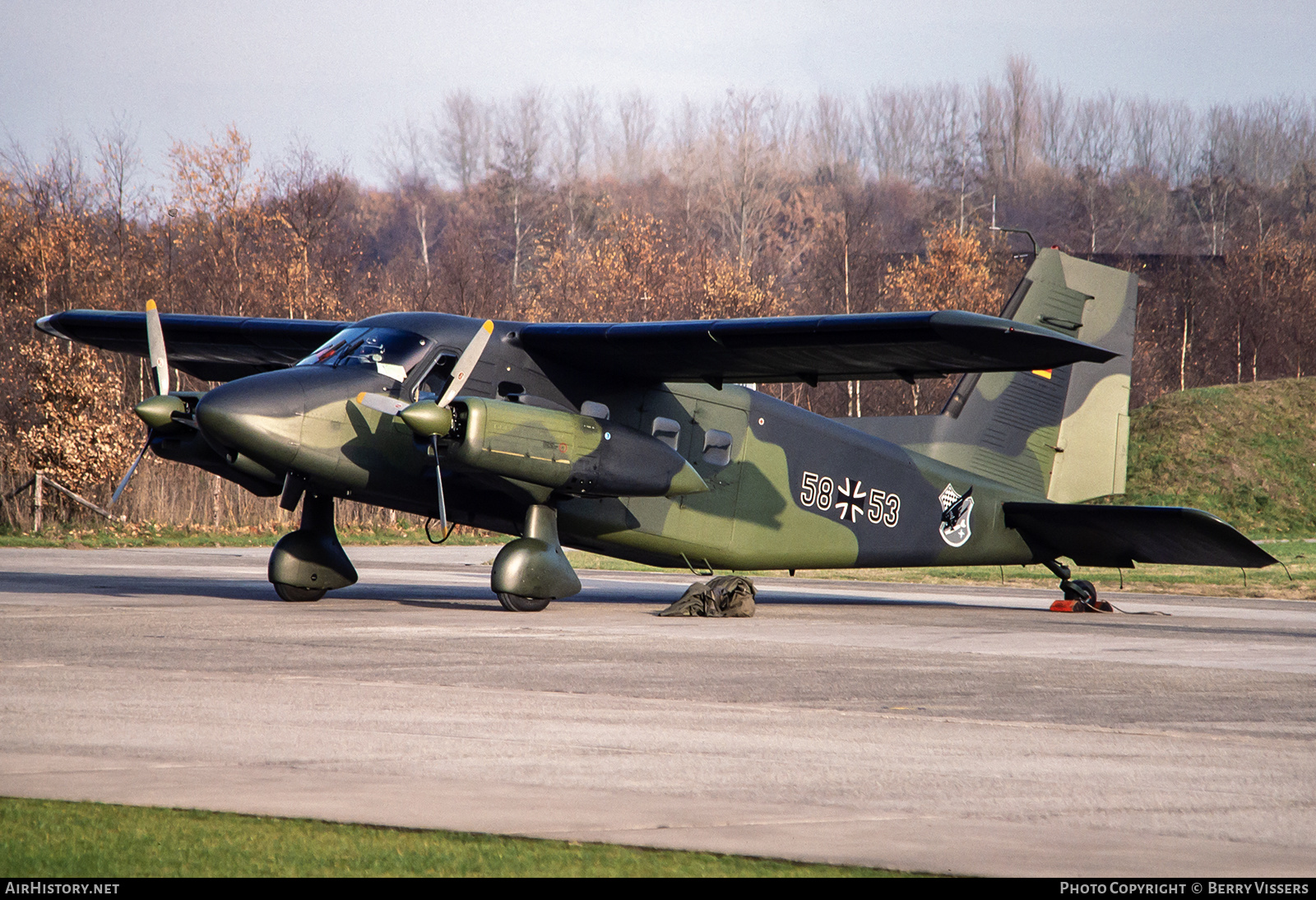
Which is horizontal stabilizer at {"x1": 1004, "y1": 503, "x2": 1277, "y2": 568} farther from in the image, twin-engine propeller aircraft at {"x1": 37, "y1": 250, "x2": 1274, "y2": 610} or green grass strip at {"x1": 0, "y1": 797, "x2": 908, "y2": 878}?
green grass strip at {"x1": 0, "y1": 797, "x2": 908, "y2": 878}

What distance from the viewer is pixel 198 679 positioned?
1062 cm

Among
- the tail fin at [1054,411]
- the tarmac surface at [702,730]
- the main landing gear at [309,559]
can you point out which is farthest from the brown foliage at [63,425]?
the tail fin at [1054,411]

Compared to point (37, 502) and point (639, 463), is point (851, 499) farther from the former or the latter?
point (37, 502)

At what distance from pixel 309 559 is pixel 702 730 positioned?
36.9 feet

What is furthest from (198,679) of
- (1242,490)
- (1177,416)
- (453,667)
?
(1177,416)

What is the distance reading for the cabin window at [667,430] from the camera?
19.1 m

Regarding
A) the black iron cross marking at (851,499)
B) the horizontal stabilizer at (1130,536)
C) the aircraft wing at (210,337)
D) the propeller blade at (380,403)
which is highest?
the aircraft wing at (210,337)

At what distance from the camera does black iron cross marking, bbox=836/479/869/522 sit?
20.9m

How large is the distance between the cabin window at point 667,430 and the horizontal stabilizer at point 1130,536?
615 cm

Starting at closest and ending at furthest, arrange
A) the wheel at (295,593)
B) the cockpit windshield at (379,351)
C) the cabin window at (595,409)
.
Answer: the cockpit windshield at (379,351) → the cabin window at (595,409) → the wheel at (295,593)

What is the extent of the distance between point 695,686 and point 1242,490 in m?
47.2

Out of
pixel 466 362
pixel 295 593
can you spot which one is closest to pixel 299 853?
pixel 466 362

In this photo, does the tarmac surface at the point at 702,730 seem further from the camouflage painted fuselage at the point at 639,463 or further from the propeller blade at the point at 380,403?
the propeller blade at the point at 380,403

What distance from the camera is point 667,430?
63.0 feet
